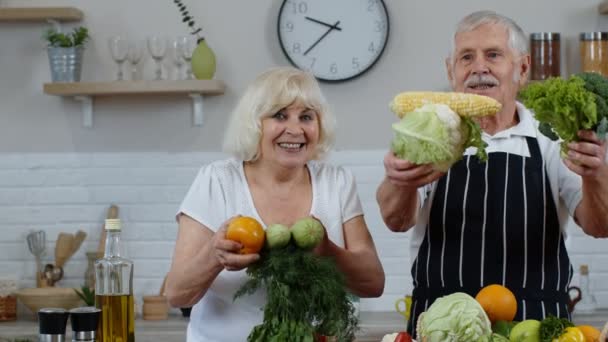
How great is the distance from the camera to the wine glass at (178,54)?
16.4 ft

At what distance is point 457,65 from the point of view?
9.70ft

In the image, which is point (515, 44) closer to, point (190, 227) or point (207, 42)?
point (190, 227)

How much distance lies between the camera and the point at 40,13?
5039mm

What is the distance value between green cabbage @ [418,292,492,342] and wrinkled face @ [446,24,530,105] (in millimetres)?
744

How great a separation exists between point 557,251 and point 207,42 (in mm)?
2701

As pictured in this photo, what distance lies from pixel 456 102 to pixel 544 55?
2693mm

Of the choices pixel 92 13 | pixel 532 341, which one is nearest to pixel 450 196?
pixel 532 341

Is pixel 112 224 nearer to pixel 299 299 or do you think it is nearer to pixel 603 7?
pixel 299 299

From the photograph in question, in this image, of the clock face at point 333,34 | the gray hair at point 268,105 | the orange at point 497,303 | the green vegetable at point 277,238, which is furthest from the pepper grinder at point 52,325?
the clock face at point 333,34

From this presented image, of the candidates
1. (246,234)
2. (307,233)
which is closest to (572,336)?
(307,233)

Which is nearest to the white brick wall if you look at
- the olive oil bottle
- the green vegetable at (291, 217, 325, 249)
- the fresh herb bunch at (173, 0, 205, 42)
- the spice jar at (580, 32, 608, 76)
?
the fresh herb bunch at (173, 0, 205, 42)

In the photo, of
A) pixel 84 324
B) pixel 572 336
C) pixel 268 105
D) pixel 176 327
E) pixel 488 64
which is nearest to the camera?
pixel 572 336

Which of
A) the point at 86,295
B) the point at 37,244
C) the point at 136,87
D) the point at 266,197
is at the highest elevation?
the point at 136,87

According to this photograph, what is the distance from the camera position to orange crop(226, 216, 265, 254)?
2.41 m
